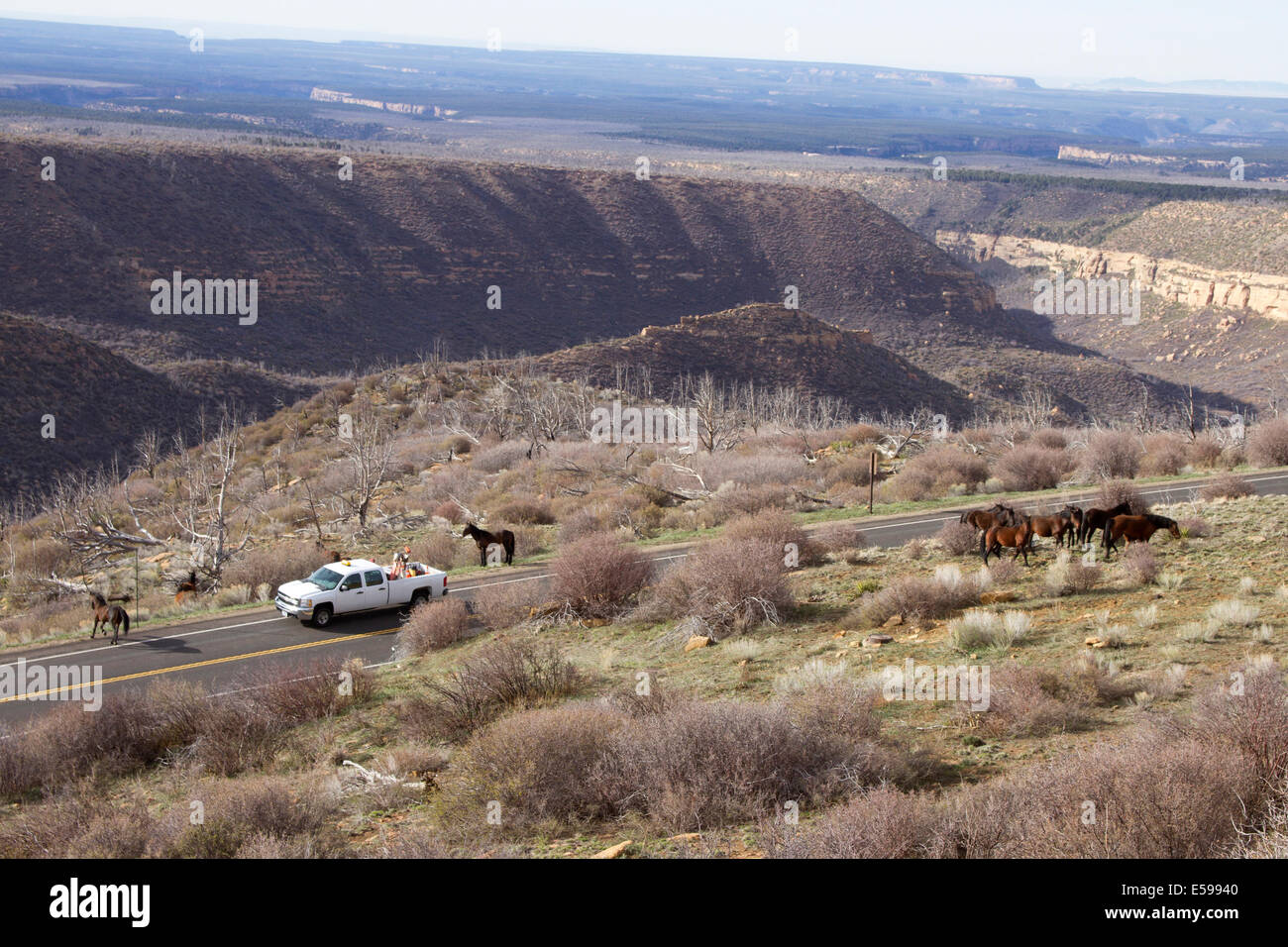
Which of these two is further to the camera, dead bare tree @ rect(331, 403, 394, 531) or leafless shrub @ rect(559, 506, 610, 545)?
dead bare tree @ rect(331, 403, 394, 531)

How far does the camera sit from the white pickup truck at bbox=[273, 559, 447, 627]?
17.5 meters

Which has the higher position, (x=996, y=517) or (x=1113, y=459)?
(x=996, y=517)

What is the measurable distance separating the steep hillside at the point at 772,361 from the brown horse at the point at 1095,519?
38637 mm

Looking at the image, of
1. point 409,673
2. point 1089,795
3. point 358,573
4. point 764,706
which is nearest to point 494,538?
point 358,573

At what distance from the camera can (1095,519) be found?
1512cm

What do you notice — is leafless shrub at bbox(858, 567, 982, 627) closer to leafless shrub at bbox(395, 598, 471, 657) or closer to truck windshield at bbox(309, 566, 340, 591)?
leafless shrub at bbox(395, 598, 471, 657)

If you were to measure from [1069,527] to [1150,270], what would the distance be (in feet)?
321

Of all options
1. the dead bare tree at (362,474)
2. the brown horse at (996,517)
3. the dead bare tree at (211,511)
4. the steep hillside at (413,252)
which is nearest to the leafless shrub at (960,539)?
the brown horse at (996,517)

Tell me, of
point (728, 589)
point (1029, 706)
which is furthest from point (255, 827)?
point (728, 589)

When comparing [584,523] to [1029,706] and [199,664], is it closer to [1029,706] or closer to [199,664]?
[199,664]

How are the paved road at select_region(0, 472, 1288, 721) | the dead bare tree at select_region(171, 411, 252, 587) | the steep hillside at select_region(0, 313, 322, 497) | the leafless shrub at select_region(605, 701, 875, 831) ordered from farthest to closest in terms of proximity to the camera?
the steep hillside at select_region(0, 313, 322, 497) < the dead bare tree at select_region(171, 411, 252, 587) < the paved road at select_region(0, 472, 1288, 721) < the leafless shrub at select_region(605, 701, 875, 831)

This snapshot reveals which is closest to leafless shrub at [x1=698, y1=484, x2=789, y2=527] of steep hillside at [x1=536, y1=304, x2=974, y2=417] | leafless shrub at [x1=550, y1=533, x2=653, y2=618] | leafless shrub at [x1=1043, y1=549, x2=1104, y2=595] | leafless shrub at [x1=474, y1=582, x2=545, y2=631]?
leafless shrub at [x1=550, y1=533, x2=653, y2=618]

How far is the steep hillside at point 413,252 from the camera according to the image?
202ft

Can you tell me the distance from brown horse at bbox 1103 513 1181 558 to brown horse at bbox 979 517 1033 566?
1.04 m
